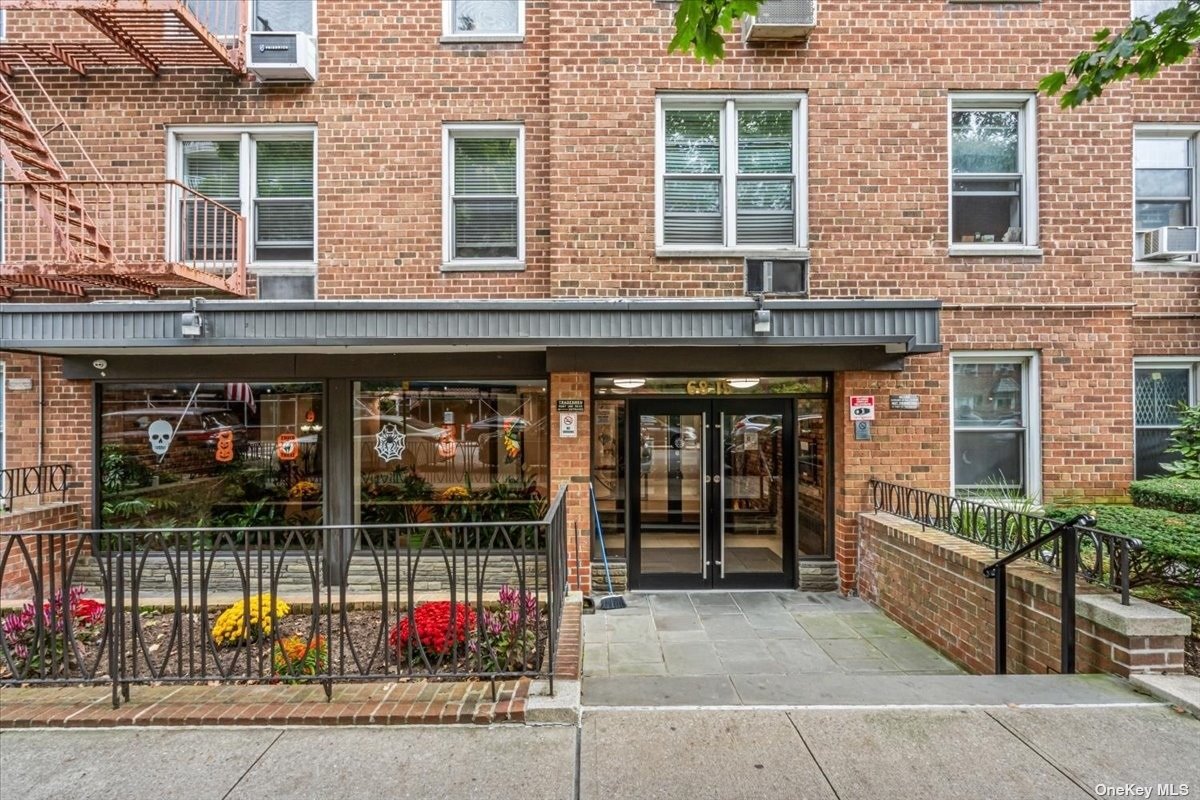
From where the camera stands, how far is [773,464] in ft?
25.8

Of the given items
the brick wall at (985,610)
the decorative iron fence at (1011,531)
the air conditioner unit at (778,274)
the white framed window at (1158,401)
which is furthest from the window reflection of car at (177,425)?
the white framed window at (1158,401)

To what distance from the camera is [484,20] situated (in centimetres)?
780

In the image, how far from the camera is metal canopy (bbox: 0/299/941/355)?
20.8 ft

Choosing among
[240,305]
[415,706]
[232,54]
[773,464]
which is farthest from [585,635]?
[232,54]

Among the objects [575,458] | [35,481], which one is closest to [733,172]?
[575,458]

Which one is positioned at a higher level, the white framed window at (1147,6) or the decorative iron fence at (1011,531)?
the white framed window at (1147,6)

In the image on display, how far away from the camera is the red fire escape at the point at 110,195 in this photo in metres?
6.50

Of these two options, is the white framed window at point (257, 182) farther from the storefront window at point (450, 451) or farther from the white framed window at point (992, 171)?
the white framed window at point (992, 171)

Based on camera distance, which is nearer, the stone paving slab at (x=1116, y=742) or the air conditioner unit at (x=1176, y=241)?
the stone paving slab at (x=1116, y=742)

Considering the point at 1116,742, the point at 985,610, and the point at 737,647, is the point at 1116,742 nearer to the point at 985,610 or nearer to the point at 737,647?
the point at 985,610

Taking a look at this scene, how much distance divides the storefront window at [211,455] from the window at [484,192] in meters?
2.67

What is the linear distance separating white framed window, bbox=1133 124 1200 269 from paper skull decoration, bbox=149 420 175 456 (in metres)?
12.4

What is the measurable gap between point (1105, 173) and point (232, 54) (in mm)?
10441

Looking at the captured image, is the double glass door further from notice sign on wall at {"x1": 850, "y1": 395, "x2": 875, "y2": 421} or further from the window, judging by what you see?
the window
